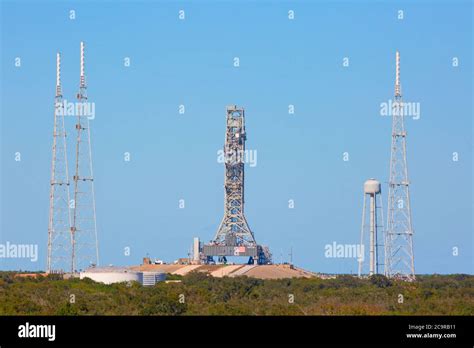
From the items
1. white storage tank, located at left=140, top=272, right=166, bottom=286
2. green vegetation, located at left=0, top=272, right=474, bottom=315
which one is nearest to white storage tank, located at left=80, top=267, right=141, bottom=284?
white storage tank, located at left=140, top=272, right=166, bottom=286

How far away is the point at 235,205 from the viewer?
14712cm

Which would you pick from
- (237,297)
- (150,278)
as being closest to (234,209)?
(150,278)

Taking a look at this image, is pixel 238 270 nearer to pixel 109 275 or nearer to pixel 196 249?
pixel 196 249

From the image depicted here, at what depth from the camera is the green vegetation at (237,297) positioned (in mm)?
81875

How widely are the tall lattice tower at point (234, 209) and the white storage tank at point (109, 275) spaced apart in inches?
1103

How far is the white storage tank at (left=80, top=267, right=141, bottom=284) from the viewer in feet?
379

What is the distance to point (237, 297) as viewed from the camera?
342ft

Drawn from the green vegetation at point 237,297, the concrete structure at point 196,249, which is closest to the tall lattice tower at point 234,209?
the concrete structure at point 196,249

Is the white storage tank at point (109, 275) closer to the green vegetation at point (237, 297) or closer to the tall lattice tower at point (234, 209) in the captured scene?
the green vegetation at point (237, 297)

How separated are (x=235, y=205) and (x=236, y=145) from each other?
702 cm

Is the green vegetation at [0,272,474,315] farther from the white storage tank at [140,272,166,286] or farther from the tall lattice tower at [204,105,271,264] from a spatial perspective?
the tall lattice tower at [204,105,271,264]

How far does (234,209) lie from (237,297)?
4342cm
